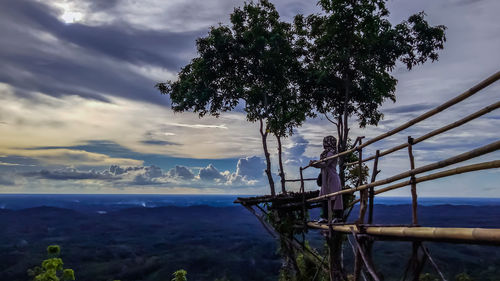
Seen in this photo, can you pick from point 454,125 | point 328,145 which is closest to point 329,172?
point 328,145

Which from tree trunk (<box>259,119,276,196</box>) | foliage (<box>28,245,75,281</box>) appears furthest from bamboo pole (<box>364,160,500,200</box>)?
tree trunk (<box>259,119,276,196</box>)

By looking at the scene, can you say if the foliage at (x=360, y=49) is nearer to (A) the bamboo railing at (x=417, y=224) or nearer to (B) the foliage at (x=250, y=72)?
(B) the foliage at (x=250, y=72)

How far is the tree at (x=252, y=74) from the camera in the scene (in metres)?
18.5

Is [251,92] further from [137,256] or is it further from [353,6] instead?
[137,256]

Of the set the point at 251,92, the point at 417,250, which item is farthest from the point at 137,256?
the point at 417,250

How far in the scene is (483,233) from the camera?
12.8 ft

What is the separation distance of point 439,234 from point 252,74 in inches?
634

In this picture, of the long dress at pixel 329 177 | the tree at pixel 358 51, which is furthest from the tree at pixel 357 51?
the long dress at pixel 329 177

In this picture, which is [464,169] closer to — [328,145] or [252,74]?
[328,145]

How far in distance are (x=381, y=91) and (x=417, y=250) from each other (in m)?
12.9

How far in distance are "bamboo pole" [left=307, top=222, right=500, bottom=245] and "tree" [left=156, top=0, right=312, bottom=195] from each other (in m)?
12.9

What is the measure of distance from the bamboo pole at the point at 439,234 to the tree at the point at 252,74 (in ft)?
42.5

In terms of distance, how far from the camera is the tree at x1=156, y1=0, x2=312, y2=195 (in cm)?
1847

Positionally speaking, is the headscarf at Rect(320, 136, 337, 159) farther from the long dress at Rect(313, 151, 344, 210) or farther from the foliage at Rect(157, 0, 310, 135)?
the foliage at Rect(157, 0, 310, 135)
